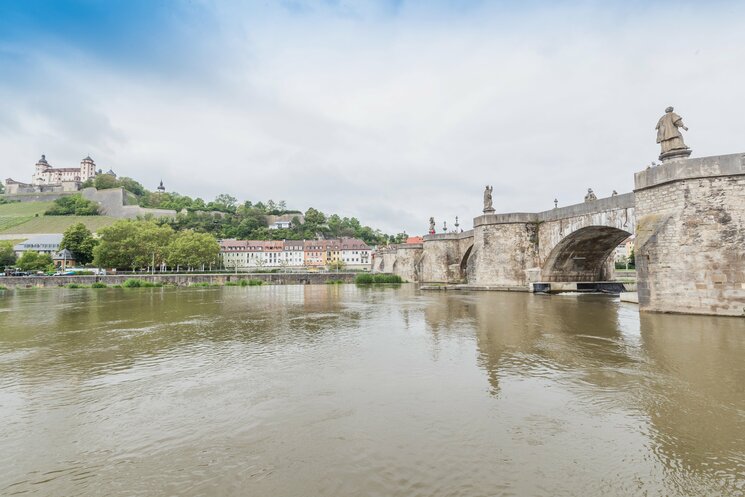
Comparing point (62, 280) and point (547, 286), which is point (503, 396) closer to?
point (547, 286)

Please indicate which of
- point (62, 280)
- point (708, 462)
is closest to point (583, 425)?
point (708, 462)

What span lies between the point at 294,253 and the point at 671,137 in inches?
3740

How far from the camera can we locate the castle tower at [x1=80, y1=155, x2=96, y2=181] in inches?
5768

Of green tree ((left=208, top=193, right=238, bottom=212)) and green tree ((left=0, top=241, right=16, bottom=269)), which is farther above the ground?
green tree ((left=208, top=193, right=238, bottom=212))

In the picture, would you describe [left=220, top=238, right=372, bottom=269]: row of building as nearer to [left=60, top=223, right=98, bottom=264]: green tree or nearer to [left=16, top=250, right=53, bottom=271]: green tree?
[left=60, top=223, right=98, bottom=264]: green tree

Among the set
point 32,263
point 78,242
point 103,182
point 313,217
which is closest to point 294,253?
point 313,217

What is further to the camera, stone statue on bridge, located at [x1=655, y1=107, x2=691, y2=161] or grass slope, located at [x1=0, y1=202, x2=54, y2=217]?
grass slope, located at [x1=0, y1=202, x2=54, y2=217]

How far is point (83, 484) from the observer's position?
303 centimetres

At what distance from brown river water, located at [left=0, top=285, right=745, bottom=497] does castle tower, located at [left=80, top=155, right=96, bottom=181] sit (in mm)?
173284

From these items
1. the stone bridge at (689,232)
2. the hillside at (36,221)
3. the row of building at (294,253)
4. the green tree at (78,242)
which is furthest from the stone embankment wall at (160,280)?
the hillside at (36,221)

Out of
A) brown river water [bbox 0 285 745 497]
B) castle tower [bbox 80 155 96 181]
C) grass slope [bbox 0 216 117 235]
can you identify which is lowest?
brown river water [bbox 0 285 745 497]

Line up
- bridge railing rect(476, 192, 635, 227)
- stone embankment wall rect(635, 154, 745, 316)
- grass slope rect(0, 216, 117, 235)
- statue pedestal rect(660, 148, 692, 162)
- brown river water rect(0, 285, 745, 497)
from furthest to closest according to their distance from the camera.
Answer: grass slope rect(0, 216, 117, 235)
bridge railing rect(476, 192, 635, 227)
statue pedestal rect(660, 148, 692, 162)
stone embankment wall rect(635, 154, 745, 316)
brown river water rect(0, 285, 745, 497)

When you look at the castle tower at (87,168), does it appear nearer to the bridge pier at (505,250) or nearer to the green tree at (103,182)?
the green tree at (103,182)

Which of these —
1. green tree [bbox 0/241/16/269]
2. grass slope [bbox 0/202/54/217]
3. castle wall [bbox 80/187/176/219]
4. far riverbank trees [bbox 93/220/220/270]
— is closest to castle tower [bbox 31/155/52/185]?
grass slope [bbox 0/202/54/217]
